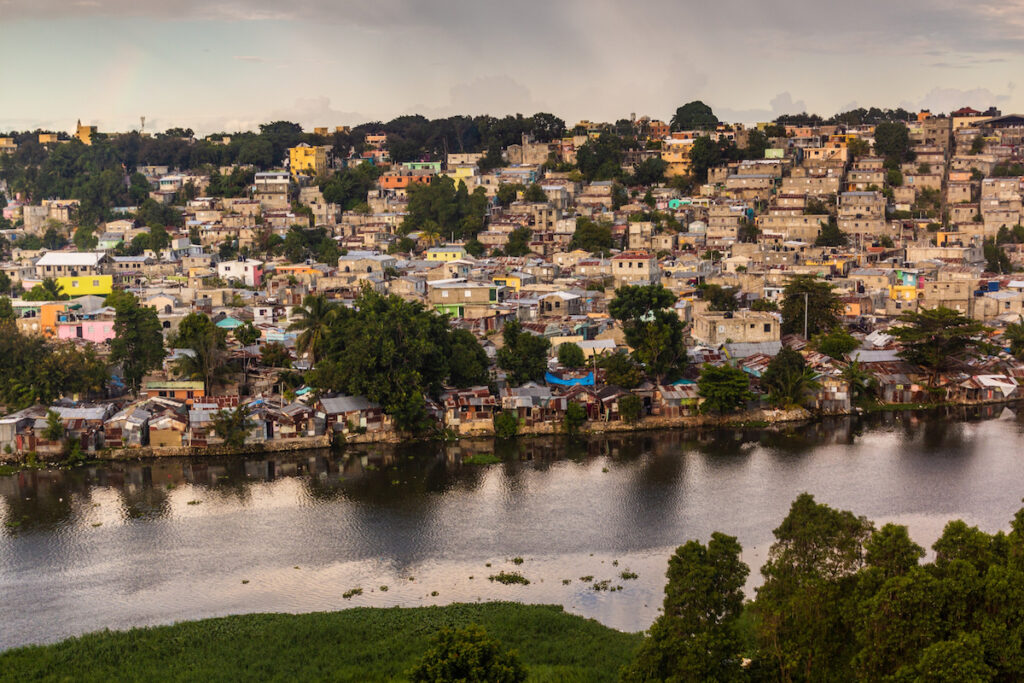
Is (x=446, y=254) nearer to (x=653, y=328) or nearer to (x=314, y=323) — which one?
(x=314, y=323)

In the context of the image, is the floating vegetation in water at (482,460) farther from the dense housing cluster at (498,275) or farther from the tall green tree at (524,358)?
the tall green tree at (524,358)

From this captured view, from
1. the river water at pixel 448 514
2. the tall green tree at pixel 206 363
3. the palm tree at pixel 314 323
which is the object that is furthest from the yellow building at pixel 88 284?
the river water at pixel 448 514

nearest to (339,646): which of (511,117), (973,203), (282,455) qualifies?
(282,455)

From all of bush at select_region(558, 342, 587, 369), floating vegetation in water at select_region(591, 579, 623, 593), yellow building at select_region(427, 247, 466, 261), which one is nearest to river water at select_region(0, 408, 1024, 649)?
floating vegetation in water at select_region(591, 579, 623, 593)

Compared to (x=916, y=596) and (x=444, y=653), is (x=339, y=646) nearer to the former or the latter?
(x=444, y=653)

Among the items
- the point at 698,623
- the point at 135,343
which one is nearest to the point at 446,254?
the point at 135,343
